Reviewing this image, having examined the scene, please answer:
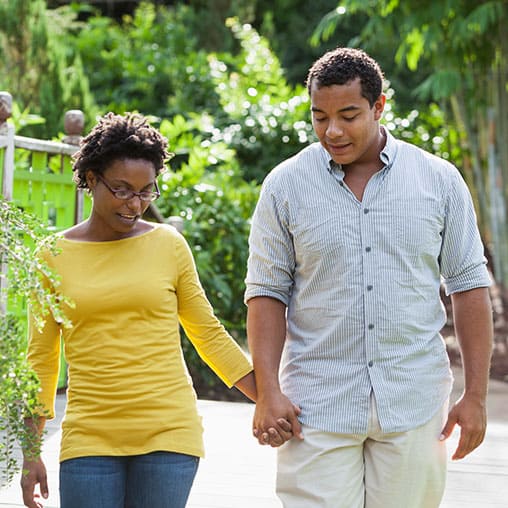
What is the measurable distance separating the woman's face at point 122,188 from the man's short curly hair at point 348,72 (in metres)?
0.51

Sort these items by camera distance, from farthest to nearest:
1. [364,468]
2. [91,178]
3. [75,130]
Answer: [75,130]
[364,468]
[91,178]

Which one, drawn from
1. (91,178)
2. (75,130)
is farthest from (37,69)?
(91,178)

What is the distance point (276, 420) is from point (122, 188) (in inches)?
28.7

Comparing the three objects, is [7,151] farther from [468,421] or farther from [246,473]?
[468,421]

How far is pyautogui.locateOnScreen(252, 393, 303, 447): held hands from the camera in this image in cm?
284

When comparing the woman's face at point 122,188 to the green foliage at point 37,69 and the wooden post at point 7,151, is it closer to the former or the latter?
the wooden post at point 7,151

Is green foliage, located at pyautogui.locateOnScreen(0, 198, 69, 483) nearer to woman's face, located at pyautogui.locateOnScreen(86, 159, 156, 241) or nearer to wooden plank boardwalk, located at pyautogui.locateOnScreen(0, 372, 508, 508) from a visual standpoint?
woman's face, located at pyautogui.locateOnScreen(86, 159, 156, 241)

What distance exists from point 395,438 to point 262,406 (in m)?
0.36

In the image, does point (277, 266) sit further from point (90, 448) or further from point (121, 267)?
point (90, 448)

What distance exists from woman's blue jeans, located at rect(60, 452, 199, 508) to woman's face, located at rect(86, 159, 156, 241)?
58cm

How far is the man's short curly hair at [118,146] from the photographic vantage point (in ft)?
8.95

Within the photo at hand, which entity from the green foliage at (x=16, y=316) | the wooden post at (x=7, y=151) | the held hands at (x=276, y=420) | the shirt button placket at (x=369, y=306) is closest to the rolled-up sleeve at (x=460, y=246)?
the shirt button placket at (x=369, y=306)

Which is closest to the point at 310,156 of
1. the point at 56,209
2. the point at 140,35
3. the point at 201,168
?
the point at 56,209

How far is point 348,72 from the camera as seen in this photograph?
2.82 meters
